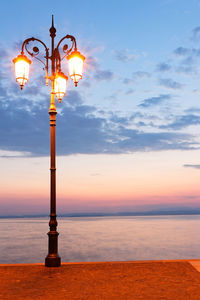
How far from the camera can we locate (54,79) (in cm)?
1073

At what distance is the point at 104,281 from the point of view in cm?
806

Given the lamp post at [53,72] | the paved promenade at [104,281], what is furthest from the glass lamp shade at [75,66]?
the paved promenade at [104,281]

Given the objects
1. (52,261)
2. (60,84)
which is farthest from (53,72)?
(52,261)

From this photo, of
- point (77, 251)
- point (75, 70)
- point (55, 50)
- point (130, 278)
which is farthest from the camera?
point (77, 251)

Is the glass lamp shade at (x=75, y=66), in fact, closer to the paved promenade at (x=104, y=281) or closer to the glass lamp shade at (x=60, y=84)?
the glass lamp shade at (x=60, y=84)

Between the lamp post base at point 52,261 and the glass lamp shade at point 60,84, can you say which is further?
the glass lamp shade at point 60,84

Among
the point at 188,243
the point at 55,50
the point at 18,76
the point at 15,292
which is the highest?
the point at 55,50

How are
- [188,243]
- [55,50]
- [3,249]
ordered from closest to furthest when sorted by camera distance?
[55,50]
[3,249]
[188,243]

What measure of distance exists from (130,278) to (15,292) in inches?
112

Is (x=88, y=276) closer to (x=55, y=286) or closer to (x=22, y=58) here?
(x=55, y=286)

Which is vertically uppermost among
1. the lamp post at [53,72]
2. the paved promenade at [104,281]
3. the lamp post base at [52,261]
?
the lamp post at [53,72]

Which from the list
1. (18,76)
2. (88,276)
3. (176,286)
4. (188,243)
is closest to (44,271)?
(88,276)

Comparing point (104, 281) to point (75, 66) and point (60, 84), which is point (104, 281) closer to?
point (75, 66)

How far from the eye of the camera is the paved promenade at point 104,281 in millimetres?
7004
